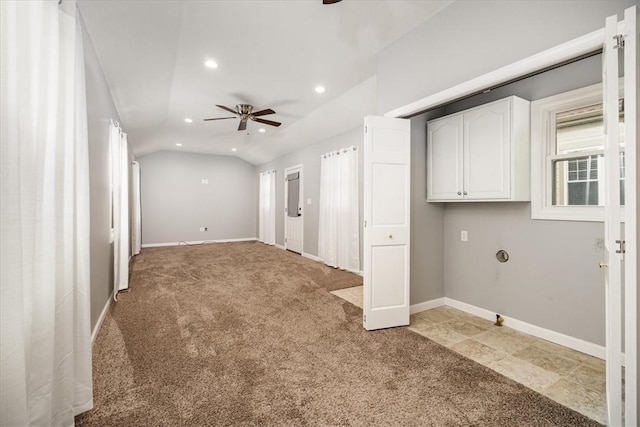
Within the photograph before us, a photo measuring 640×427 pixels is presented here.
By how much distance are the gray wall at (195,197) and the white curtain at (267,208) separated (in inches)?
29.4

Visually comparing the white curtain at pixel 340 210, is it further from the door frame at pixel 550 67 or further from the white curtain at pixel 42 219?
the white curtain at pixel 42 219

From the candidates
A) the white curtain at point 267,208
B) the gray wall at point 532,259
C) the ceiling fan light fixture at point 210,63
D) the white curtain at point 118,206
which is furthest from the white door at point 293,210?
the gray wall at point 532,259

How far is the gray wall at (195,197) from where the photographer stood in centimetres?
816

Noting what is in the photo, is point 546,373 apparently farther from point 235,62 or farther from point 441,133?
point 235,62

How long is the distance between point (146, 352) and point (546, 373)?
3098 millimetres

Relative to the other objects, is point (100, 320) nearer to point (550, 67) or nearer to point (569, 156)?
point (550, 67)

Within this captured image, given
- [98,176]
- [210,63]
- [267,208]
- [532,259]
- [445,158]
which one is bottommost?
[532,259]

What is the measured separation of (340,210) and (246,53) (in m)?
3.27

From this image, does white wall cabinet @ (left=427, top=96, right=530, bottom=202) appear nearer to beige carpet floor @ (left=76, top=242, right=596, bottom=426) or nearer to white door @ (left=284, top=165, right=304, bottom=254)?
beige carpet floor @ (left=76, top=242, right=596, bottom=426)

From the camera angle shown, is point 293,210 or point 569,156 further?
point 293,210

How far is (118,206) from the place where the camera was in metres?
3.76

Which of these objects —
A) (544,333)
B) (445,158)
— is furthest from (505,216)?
(544,333)

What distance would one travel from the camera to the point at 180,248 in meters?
7.73

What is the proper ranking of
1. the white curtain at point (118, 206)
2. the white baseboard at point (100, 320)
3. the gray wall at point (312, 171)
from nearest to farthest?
the white baseboard at point (100, 320)
the white curtain at point (118, 206)
the gray wall at point (312, 171)
